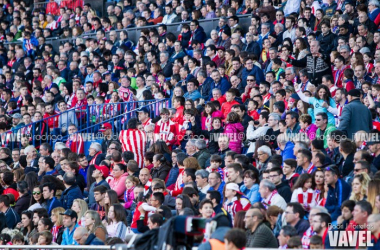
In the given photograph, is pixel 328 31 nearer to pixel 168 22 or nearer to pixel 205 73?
pixel 205 73

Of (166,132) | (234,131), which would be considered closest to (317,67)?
(234,131)

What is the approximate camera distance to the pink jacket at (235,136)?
541 inches

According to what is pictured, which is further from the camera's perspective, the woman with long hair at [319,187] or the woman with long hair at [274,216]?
the woman with long hair at [319,187]

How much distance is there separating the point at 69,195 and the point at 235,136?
300 cm

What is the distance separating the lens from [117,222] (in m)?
11.0

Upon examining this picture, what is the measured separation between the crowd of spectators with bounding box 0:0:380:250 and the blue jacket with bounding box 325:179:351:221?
0.01 meters

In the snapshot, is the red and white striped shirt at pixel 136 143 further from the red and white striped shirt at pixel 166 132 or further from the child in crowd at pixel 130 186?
the child in crowd at pixel 130 186

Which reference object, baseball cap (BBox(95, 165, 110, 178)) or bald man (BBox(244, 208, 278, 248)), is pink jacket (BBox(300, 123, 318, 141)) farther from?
baseball cap (BBox(95, 165, 110, 178))

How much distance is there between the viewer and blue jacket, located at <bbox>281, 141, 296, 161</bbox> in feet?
39.9

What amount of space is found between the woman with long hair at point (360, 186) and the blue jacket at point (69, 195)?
17.0 ft

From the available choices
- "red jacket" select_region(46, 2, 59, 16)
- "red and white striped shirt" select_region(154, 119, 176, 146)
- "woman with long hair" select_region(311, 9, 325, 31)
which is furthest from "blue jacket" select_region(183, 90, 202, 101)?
"red jacket" select_region(46, 2, 59, 16)

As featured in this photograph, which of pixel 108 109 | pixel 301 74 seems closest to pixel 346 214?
pixel 301 74

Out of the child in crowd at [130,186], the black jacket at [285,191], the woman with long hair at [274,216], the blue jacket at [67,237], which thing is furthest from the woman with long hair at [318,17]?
the woman with long hair at [274,216]

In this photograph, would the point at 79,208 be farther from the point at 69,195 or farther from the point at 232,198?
the point at 232,198
